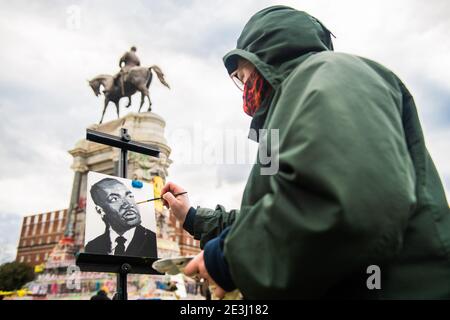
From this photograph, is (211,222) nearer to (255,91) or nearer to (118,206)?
(255,91)

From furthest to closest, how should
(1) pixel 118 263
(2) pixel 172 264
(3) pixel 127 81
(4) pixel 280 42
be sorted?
(3) pixel 127 81, (1) pixel 118 263, (4) pixel 280 42, (2) pixel 172 264

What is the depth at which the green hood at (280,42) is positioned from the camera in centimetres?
139

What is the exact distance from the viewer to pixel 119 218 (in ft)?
9.93

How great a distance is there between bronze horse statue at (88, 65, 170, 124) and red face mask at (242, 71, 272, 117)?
52.9ft

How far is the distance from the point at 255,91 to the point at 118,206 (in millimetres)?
1945

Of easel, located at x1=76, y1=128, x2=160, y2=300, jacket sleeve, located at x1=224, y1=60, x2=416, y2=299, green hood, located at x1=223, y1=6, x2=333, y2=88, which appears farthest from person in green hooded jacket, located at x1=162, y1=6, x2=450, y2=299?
easel, located at x1=76, y1=128, x2=160, y2=300

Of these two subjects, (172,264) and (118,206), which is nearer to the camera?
(172,264)

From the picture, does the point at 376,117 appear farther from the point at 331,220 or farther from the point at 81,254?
the point at 81,254

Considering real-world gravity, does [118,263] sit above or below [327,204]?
above

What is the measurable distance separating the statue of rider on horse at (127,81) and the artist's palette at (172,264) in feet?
53.9

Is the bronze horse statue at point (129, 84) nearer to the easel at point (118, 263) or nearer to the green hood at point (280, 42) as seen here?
the easel at point (118, 263)

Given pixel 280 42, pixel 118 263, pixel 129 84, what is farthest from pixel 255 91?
pixel 129 84

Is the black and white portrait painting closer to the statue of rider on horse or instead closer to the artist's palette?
the artist's palette

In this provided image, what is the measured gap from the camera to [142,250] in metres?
2.96
